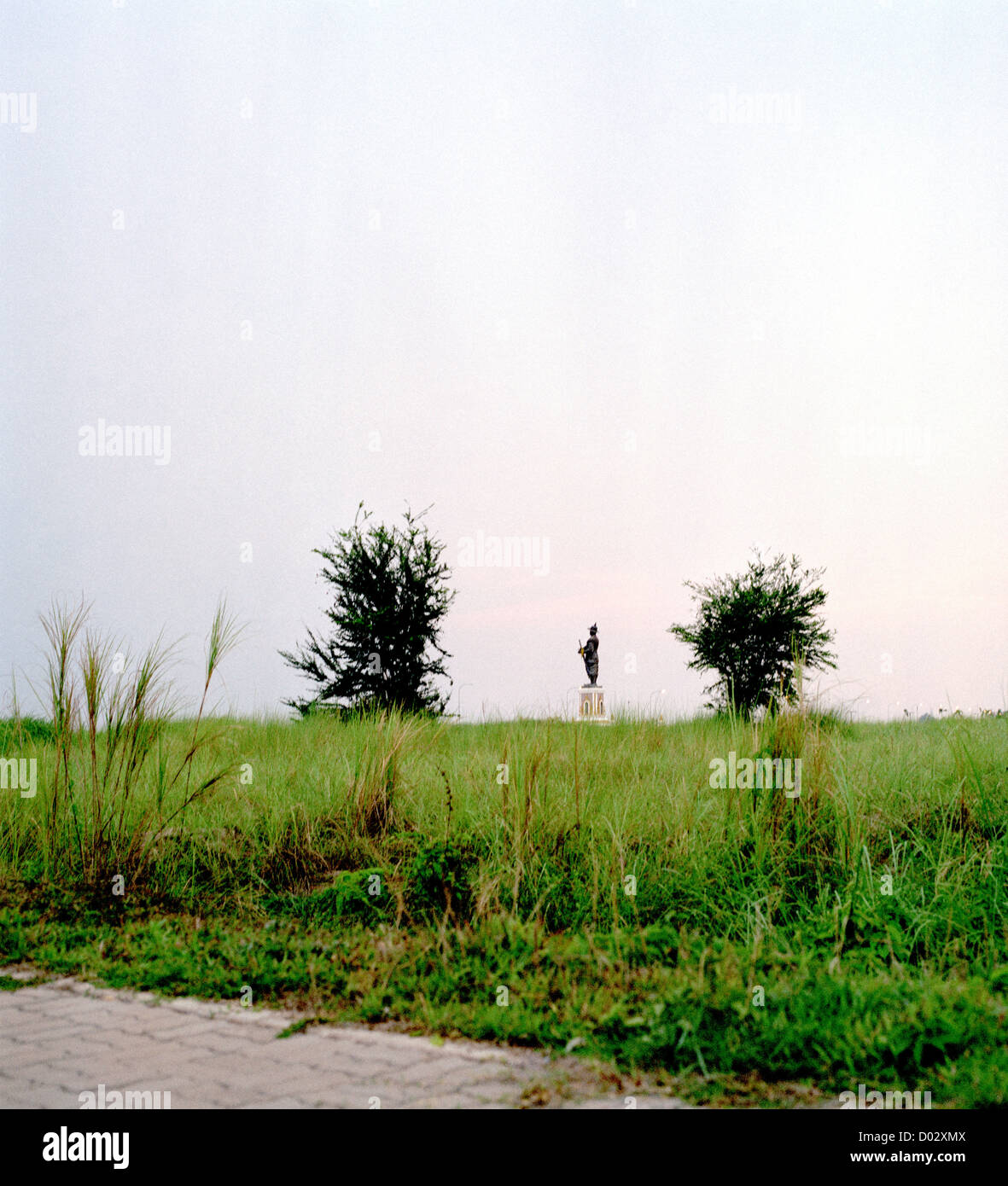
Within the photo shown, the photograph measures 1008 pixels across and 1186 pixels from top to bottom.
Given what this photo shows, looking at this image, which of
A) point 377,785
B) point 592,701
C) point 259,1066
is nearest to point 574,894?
point 377,785

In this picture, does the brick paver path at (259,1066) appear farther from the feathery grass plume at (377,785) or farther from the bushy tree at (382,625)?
the bushy tree at (382,625)

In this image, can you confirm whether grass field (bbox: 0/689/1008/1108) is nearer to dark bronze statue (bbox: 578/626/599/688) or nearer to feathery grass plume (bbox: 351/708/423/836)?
feathery grass plume (bbox: 351/708/423/836)

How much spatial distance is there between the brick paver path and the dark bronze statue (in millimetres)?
15164

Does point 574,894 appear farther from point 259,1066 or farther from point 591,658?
point 591,658

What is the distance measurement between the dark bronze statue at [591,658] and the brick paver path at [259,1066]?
597 inches

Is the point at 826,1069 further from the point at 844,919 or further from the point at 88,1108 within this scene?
the point at 88,1108

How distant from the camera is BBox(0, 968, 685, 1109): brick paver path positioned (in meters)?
3.61

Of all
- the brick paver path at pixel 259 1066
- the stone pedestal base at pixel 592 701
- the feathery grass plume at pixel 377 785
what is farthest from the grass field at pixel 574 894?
the stone pedestal base at pixel 592 701

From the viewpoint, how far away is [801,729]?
6.55 metres

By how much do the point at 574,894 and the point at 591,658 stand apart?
547 inches

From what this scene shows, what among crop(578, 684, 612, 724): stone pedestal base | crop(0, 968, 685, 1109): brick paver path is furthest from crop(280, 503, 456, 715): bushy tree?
crop(0, 968, 685, 1109): brick paver path
